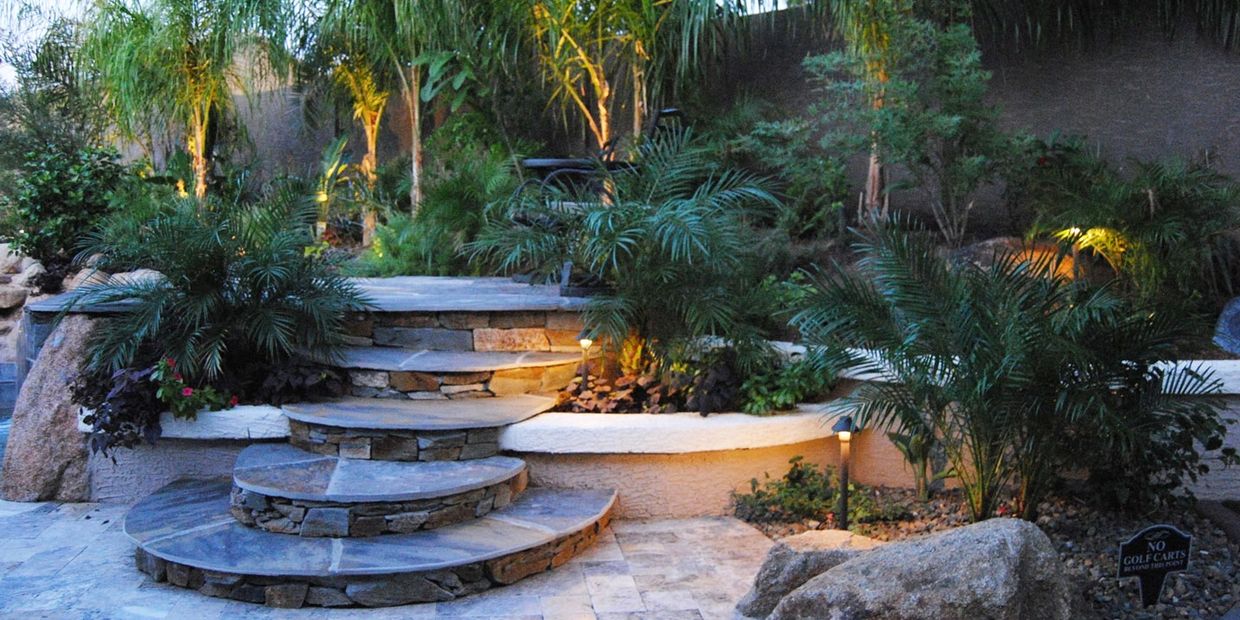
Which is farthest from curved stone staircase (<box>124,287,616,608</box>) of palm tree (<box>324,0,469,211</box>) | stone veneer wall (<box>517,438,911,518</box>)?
palm tree (<box>324,0,469,211</box>)

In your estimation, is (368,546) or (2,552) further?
(2,552)

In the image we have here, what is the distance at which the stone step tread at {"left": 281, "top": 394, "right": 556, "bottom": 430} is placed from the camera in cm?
525

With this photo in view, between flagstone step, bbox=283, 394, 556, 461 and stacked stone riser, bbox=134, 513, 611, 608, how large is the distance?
2.85 feet

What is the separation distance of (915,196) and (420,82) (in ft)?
17.9

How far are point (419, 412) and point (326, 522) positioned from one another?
3.23 feet

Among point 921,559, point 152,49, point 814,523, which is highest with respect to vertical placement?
point 152,49

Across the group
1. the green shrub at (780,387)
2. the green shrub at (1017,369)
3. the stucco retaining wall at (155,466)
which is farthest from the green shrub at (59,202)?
the green shrub at (1017,369)

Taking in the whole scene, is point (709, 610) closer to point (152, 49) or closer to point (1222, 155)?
point (1222, 155)

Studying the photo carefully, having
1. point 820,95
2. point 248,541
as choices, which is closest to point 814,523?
point 248,541

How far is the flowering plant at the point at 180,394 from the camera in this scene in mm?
5449

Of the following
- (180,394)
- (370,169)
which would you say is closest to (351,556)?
(180,394)

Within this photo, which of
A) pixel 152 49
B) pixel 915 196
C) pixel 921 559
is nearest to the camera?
pixel 921 559

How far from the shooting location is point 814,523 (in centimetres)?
539

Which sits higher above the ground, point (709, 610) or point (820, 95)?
point (820, 95)
